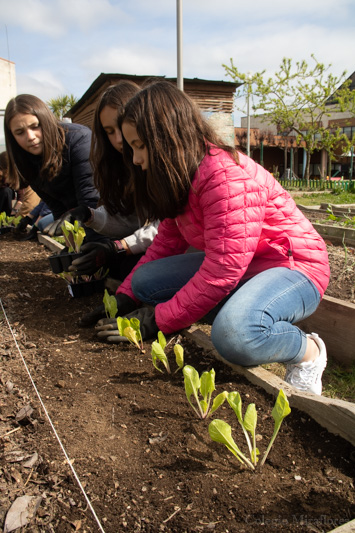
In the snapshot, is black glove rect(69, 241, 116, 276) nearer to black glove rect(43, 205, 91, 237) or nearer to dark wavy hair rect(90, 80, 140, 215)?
black glove rect(43, 205, 91, 237)

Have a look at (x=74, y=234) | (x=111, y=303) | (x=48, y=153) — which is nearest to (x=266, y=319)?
(x=111, y=303)

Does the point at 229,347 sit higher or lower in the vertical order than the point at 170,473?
higher

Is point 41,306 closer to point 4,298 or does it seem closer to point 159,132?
point 4,298

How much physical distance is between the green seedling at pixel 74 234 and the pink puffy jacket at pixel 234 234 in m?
0.97

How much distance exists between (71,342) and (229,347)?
88 cm

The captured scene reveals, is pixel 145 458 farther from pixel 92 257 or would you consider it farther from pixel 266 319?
pixel 92 257

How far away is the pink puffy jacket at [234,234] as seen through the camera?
63.4 inches

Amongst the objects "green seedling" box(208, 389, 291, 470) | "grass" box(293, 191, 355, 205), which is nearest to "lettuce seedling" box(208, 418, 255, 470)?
"green seedling" box(208, 389, 291, 470)

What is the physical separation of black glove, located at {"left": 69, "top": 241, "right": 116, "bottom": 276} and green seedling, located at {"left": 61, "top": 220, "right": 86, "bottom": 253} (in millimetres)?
77

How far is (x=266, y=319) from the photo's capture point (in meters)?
1.61

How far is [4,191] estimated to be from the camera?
6.82 metres

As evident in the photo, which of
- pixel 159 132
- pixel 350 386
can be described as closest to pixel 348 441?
pixel 350 386

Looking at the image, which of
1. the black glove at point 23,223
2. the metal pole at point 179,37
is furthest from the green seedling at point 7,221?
the metal pole at point 179,37

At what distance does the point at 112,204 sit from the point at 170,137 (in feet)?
2.93
